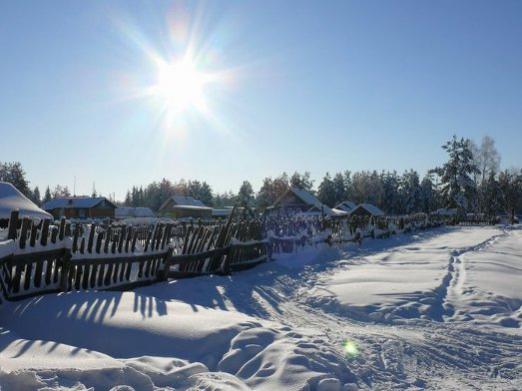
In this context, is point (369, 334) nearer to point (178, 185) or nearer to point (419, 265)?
point (419, 265)

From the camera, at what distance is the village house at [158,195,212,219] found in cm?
7475

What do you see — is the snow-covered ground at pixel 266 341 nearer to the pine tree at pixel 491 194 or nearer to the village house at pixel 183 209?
the village house at pixel 183 209

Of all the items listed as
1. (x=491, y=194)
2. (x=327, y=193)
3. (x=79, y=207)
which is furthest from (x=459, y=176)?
(x=79, y=207)

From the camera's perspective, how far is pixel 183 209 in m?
74.8

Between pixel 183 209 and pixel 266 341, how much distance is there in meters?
71.1

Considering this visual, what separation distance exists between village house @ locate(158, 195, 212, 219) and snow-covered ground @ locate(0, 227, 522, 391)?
6563 centimetres

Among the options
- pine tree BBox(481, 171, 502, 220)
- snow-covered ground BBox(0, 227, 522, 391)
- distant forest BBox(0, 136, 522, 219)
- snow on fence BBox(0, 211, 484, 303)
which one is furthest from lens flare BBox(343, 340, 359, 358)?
pine tree BBox(481, 171, 502, 220)

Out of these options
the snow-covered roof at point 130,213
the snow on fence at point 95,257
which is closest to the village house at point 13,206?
the snow on fence at point 95,257

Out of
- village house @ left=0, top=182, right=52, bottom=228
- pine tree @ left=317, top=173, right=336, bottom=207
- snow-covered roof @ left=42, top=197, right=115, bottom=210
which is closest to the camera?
village house @ left=0, top=182, right=52, bottom=228

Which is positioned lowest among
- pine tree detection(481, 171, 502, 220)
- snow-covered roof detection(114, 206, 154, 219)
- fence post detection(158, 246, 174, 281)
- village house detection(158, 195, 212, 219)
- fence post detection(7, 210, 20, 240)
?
fence post detection(158, 246, 174, 281)

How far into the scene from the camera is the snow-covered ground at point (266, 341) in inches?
148

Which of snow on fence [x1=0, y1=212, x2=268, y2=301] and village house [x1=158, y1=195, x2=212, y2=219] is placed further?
village house [x1=158, y1=195, x2=212, y2=219]

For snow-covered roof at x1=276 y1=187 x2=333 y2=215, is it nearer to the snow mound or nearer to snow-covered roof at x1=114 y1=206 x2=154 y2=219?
snow-covered roof at x1=114 y1=206 x2=154 y2=219

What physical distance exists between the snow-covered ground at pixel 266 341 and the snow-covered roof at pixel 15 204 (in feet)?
52.3
